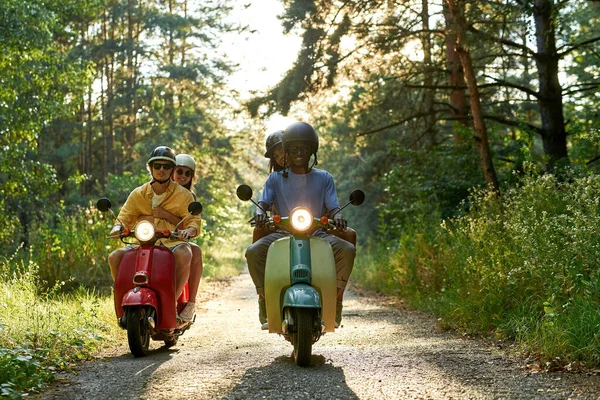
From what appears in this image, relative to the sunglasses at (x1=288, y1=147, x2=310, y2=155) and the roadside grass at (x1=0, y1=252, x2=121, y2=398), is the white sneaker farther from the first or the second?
the sunglasses at (x1=288, y1=147, x2=310, y2=155)

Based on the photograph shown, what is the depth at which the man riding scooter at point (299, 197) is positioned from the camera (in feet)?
19.3

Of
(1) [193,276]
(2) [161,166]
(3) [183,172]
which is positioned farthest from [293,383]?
(3) [183,172]

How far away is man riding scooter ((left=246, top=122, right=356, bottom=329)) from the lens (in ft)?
19.3

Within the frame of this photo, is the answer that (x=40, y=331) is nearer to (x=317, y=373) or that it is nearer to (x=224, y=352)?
(x=224, y=352)

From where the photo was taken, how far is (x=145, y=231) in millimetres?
6383

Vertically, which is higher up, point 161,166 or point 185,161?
point 185,161

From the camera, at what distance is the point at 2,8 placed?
13242 mm

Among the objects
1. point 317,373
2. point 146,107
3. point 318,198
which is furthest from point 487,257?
point 146,107

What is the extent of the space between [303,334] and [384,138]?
905 inches

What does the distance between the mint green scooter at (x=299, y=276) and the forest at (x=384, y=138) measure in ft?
5.65

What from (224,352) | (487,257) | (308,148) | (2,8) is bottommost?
(224,352)

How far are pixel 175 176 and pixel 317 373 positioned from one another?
384 centimetres

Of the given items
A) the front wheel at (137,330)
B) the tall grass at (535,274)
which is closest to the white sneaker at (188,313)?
the front wheel at (137,330)

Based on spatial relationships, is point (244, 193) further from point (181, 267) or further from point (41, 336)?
point (41, 336)
